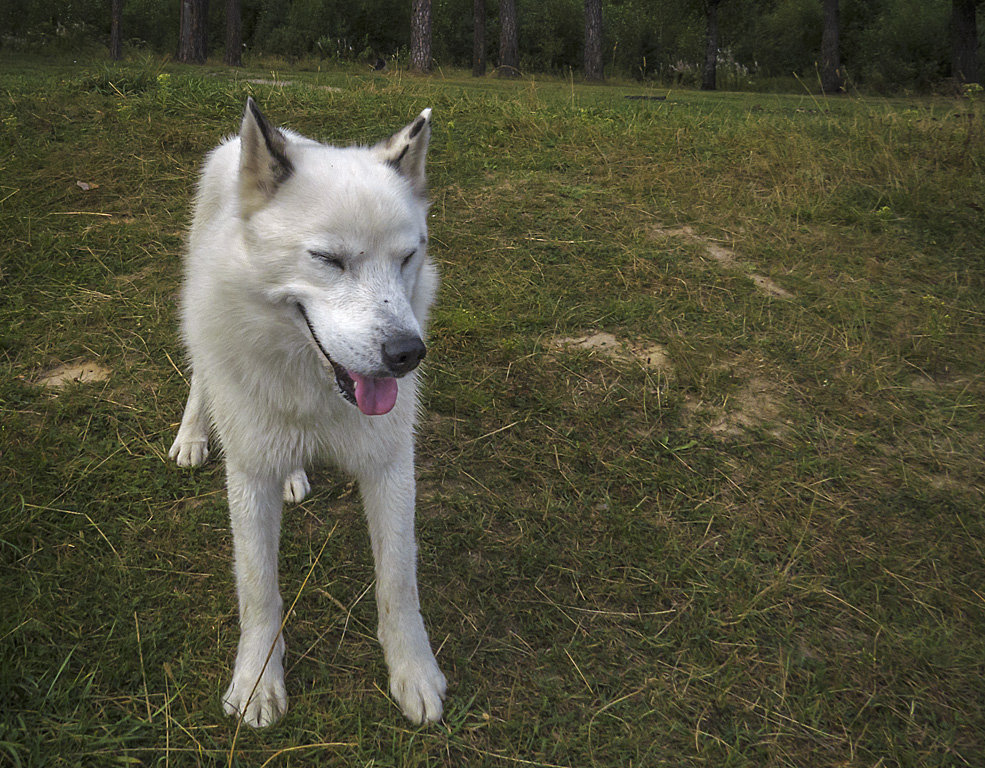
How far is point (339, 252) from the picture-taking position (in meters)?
2.11

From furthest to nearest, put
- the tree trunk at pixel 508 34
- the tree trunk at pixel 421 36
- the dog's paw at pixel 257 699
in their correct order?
the tree trunk at pixel 508 34
the tree trunk at pixel 421 36
the dog's paw at pixel 257 699

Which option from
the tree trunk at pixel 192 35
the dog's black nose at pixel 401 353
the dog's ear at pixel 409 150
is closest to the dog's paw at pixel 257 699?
the dog's black nose at pixel 401 353

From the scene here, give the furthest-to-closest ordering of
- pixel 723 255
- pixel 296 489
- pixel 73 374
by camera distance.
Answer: pixel 723 255, pixel 73 374, pixel 296 489

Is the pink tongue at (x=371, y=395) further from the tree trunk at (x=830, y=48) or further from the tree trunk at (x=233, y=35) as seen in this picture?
the tree trunk at (x=830, y=48)

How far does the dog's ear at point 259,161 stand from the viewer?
7.11 feet

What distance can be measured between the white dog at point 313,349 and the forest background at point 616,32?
21.2 meters

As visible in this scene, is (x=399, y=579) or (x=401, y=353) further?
(x=399, y=579)

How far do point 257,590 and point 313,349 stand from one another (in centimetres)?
81

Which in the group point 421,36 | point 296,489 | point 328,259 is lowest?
point 296,489

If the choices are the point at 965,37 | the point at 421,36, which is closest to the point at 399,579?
the point at 421,36

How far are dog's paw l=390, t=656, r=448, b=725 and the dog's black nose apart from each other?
1.05 metres

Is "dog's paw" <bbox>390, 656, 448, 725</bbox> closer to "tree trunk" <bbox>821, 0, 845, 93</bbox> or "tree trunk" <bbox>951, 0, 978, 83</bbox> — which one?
"tree trunk" <bbox>951, 0, 978, 83</bbox>

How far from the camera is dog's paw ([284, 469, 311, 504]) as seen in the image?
3266 millimetres

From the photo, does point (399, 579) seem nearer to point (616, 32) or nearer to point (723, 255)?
point (723, 255)
